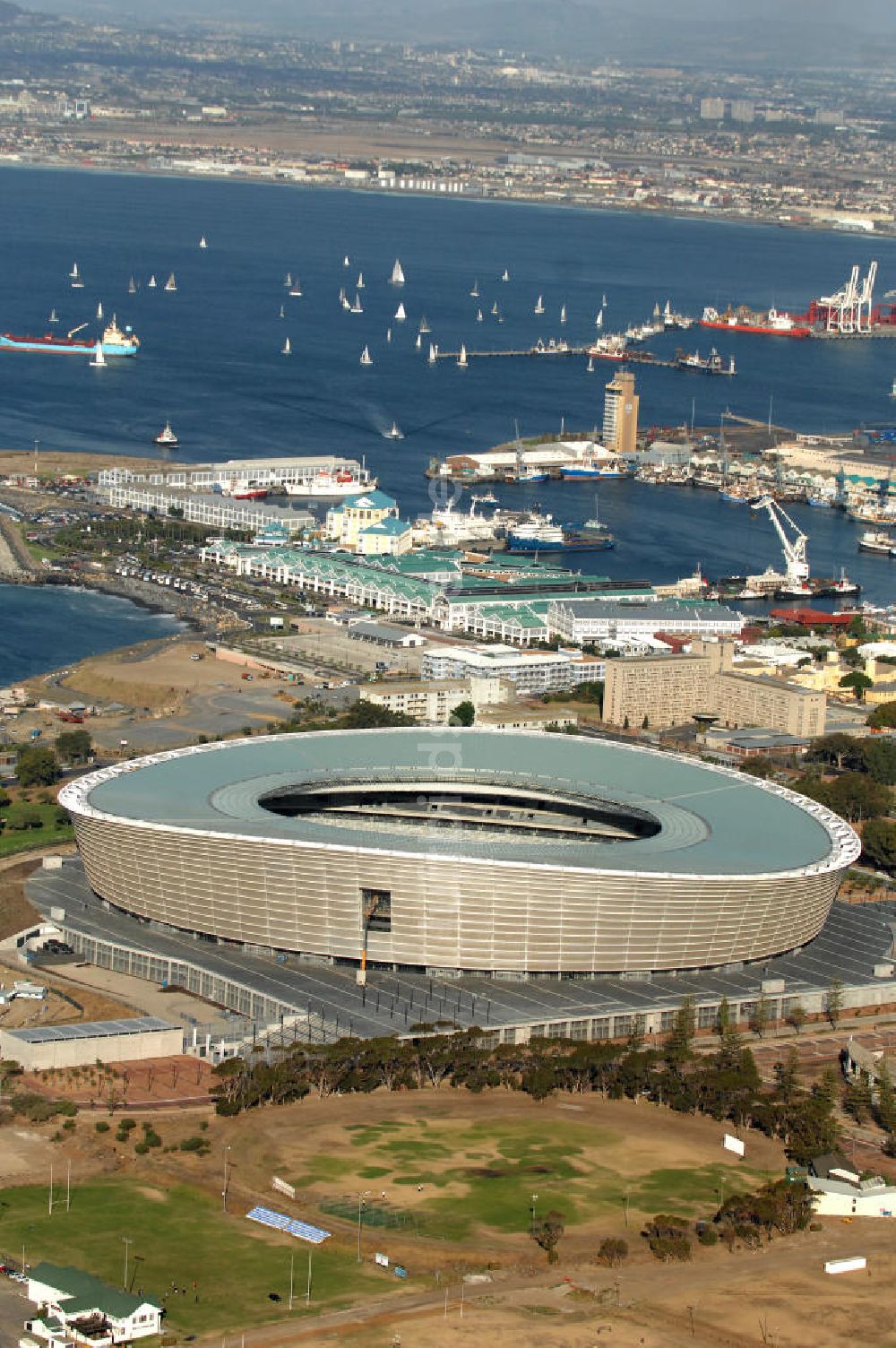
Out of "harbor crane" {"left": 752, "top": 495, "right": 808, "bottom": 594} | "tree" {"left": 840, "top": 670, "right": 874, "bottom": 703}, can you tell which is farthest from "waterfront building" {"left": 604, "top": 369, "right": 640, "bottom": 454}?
"tree" {"left": 840, "top": 670, "right": 874, "bottom": 703}

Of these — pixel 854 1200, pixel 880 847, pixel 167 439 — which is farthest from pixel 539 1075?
pixel 167 439

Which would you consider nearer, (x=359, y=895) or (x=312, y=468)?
(x=359, y=895)

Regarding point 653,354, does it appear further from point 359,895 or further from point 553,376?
point 359,895

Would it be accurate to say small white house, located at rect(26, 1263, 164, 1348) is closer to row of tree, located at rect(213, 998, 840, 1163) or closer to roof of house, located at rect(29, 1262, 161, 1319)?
roof of house, located at rect(29, 1262, 161, 1319)

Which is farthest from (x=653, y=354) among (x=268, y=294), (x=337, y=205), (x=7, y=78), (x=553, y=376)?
(x=7, y=78)

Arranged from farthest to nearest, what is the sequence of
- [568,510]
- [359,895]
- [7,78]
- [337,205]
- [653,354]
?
1. [7,78]
2. [337,205]
3. [653,354]
4. [568,510]
5. [359,895]

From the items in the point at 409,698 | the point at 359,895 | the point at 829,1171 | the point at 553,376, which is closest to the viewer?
the point at 829,1171

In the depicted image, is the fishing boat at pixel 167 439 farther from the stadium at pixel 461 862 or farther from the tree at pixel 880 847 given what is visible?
the stadium at pixel 461 862
